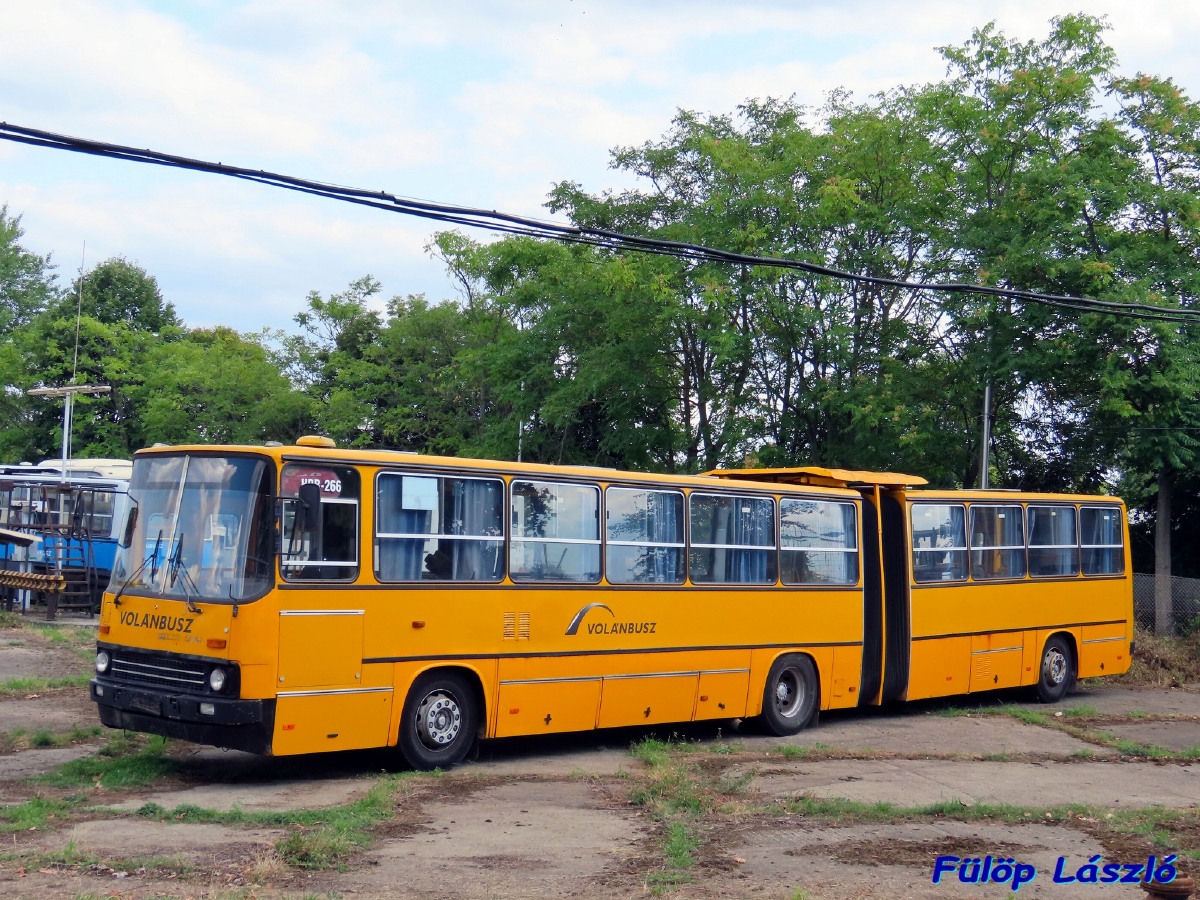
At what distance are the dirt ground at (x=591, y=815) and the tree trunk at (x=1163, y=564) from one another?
31.1 feet

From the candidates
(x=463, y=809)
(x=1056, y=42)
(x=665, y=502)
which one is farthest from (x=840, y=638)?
(x=1056, y=42)

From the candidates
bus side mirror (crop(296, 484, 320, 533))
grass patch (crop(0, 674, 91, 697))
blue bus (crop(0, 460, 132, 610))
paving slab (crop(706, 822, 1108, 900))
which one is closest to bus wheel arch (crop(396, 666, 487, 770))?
bus side mirror (crop(296, 484, 320, 533))

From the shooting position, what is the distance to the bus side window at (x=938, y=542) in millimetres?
16562

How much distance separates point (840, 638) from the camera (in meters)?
15.7

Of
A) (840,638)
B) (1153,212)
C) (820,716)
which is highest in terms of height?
(1153,212)

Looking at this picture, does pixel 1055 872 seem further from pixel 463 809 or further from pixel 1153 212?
pixel 1153 212

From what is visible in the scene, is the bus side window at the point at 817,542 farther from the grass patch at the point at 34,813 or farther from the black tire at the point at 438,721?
the grass patch at the point at 34,813

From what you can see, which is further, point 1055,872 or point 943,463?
point 943,463

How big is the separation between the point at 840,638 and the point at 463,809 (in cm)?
717

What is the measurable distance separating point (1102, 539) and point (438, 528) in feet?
39.7

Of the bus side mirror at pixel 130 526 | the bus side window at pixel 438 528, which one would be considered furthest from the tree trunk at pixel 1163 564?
the bus side mirror at pixel 130 526

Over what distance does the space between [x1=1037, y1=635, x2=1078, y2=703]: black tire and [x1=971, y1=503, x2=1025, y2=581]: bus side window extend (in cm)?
143

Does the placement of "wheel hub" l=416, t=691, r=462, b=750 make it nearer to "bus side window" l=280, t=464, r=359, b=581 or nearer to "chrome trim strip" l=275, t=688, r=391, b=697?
"chrome trim strip" l=275, t=688, r=391, b=697

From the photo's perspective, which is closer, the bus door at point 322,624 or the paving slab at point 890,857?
the paving slab at point 890,857
